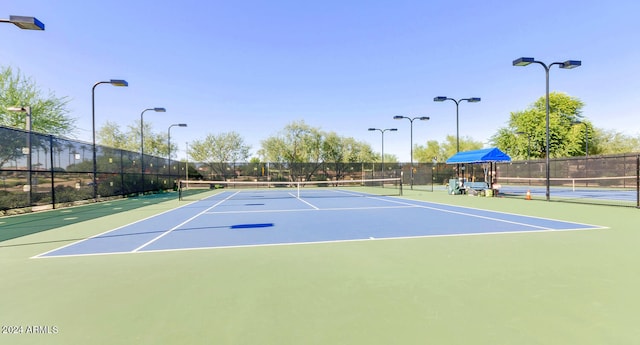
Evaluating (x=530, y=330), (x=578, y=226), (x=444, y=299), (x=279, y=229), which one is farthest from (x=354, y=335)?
(x=578, y=226)

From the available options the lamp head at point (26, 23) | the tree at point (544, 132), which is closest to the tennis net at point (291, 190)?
the lamp head at point (26, 23)

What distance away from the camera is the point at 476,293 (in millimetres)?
3811

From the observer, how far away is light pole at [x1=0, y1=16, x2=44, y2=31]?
28.1 ft

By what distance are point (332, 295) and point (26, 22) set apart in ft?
36.5

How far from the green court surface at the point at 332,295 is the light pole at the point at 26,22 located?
653 cm

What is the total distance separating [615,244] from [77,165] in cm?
2173

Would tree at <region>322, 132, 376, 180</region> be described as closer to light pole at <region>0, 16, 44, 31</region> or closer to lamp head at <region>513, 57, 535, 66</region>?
lamp head at <region>513, 57, 535, 66</region>

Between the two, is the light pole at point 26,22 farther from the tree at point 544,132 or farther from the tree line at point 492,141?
the tree at point 544,132

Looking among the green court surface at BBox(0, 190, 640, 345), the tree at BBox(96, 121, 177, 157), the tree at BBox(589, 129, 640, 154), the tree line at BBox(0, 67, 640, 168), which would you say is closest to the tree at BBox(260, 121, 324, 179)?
the tree line at BBox(0, 67, 640, 168)

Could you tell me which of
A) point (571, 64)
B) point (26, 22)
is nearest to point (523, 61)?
point (571, 64)

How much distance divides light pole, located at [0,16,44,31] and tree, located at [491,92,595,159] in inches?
2003

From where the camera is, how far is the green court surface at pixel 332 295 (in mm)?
2896

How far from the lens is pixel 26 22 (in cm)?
866

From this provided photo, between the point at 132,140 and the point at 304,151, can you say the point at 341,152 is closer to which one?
the point at 304,151
